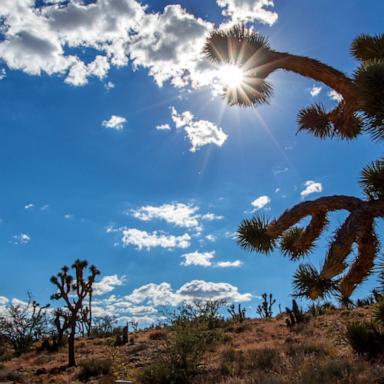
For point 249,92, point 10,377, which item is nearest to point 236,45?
point 249,92

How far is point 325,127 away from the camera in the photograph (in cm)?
930

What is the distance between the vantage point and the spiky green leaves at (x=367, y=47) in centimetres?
856

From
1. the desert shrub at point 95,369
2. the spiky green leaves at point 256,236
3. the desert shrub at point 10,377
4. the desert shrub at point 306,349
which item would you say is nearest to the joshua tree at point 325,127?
the spiky green leaves at point 256,236

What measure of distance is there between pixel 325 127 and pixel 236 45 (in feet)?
8.43

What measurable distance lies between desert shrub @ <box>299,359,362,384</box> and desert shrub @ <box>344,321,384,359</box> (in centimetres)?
117

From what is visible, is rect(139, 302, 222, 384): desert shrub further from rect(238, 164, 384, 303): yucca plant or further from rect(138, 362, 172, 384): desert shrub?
rect(238, 164, 384, 303): yucca plant

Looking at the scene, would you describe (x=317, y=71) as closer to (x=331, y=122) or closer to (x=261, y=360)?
(x=331, y=122)

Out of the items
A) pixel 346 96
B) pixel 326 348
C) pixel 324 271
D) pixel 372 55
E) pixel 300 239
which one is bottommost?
pixel 326 348

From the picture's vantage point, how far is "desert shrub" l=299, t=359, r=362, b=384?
7.85m

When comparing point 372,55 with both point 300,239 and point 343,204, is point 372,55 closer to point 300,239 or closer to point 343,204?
point 343,204

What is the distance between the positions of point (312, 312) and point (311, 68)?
1841 cm

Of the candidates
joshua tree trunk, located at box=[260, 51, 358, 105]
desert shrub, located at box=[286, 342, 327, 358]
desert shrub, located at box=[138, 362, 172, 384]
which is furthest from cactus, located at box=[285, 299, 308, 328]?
joshua tree trunk, located at box=[260, 51, 358, 105]

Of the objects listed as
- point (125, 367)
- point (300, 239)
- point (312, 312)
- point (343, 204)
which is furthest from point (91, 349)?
point (343, 204)

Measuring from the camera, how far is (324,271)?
262 inches
